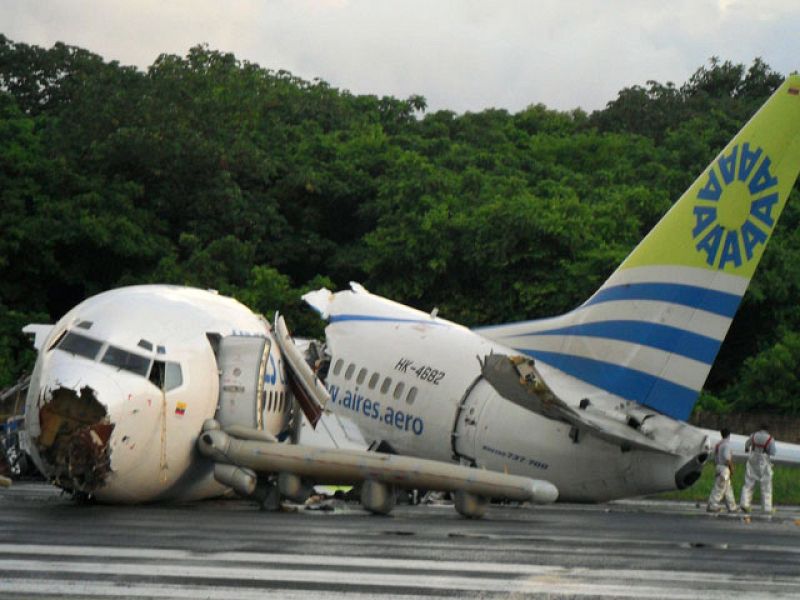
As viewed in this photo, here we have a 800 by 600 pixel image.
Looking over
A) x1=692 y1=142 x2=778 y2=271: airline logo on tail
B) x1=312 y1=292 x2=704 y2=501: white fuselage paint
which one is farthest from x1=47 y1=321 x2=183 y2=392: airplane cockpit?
x1=692 y1=142 x2=778 y2=271: airline logo on tail

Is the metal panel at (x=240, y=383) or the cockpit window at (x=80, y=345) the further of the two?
the metal panel at (x=240, y=383)

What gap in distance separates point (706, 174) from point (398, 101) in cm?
5687

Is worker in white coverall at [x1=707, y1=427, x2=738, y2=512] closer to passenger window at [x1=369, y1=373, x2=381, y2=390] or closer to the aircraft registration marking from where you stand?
the aircraft registration marking

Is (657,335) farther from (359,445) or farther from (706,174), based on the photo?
(359,445)

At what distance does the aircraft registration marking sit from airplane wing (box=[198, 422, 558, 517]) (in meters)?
5.91

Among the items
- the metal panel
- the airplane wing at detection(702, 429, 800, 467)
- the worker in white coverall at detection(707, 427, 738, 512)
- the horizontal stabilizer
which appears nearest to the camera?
the horizontal stabilizer

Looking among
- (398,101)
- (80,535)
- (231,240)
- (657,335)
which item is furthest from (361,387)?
(398,101)

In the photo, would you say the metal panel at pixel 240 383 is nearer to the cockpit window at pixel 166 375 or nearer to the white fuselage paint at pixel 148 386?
the white fuselage paint at pixel 148 386

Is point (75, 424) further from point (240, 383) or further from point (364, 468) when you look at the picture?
point (364, 468)

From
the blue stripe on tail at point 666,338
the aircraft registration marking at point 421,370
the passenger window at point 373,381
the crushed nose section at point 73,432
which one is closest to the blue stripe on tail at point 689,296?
the blue stripe on tail at point 666,338

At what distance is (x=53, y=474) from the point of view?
2381 cm

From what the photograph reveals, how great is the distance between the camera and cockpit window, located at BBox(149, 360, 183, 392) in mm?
24969

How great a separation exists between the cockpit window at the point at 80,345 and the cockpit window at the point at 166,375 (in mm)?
967

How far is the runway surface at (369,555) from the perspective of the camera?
14609mm
